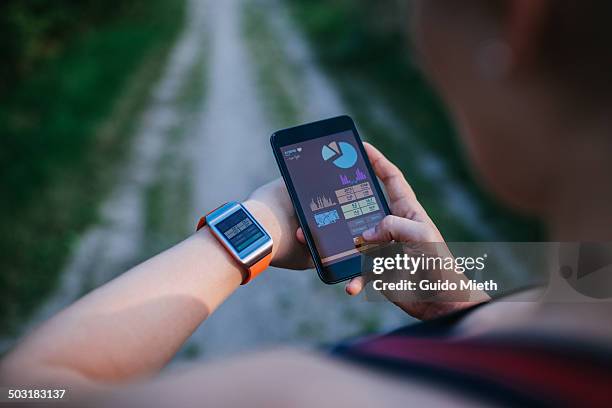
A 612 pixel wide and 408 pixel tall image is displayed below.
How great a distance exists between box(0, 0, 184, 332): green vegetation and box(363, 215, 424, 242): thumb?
2245 millimetres

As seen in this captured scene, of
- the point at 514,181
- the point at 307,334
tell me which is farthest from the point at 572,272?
the point at 307,334

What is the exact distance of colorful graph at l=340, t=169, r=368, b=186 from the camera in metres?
1.64

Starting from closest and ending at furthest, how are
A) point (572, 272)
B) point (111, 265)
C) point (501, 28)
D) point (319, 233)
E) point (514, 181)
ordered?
point (501, 28) < point (514, 181) < point (572, 272) < point (319, 233) < point (111, 265)

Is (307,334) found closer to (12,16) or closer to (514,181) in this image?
(514,181)

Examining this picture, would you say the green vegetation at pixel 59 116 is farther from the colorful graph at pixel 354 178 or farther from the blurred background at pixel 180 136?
the colorful graph at pixel 354 178

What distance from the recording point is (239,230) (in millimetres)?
1383

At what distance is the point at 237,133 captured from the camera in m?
4.97

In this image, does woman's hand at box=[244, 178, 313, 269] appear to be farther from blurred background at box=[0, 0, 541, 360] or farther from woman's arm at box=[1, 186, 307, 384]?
blurred background at box=[0, 0, 541, 360]

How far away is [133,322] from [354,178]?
2.53 ft

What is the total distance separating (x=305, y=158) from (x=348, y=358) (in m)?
1.01

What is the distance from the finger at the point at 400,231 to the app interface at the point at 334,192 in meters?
0.10

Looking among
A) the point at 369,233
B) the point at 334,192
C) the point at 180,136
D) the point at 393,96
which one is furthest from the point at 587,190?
the point at 393,96

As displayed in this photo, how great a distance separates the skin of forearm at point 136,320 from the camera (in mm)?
943

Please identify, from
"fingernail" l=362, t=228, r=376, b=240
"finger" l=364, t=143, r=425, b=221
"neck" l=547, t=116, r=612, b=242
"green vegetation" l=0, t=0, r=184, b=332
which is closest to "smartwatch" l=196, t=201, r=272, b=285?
"fingernail" l=362, t=228, r=376, b=240
